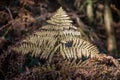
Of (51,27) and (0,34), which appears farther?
(0,34)

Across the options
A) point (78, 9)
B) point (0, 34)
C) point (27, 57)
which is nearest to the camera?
point (27, 57)

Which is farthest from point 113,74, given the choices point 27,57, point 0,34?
point 0,34

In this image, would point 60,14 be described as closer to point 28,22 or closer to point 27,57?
point 27,57

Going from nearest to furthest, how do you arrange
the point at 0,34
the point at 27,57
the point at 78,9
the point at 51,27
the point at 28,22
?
the point at 51,27 → the point at 27,57 → the point at 0,34 → the point at 28,22 → the point at 78,9

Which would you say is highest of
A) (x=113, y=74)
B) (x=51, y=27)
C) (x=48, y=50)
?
(x=51, y=27)

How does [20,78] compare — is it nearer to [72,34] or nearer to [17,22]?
[72,34]

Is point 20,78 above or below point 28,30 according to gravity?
below

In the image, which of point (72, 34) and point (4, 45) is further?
point (4, 45)

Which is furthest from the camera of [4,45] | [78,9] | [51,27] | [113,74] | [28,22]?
[78,9]

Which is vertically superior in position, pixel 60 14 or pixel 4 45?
pixel 60 14

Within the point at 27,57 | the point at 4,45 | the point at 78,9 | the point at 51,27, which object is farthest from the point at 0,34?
the point at 78,9
